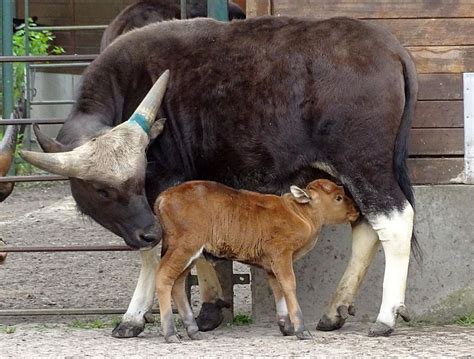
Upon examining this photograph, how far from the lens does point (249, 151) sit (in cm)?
717

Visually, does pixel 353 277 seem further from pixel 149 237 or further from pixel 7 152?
pixel 7 152

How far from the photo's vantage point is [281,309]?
7055mm

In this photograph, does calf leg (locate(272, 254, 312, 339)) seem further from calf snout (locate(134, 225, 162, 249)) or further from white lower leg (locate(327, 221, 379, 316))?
calf snout (locate(134, 225, 162, 249))

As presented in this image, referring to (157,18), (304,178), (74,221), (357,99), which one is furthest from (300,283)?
(74,221)

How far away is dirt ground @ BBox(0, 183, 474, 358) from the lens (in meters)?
6.79

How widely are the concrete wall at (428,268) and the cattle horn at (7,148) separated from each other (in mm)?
1880

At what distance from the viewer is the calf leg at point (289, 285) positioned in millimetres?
6852

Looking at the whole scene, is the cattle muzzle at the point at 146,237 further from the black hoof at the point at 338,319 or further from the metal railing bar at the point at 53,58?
the metal railing bar at the point at 53,58

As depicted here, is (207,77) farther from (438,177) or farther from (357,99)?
(438,177)

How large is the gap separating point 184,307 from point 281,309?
1.86 feet

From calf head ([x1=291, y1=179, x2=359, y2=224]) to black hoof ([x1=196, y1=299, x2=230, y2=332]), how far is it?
1.00 metres

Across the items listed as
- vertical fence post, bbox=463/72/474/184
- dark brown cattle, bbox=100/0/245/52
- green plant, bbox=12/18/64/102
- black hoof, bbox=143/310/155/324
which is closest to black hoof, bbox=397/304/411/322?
vertical fence post, bbox=463/72/474/184

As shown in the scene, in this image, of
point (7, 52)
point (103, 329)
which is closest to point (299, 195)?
point (103, 329)

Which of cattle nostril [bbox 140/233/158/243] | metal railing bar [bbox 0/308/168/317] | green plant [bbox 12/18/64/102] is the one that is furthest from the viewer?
green plant [bbox 12/18/64/102]
